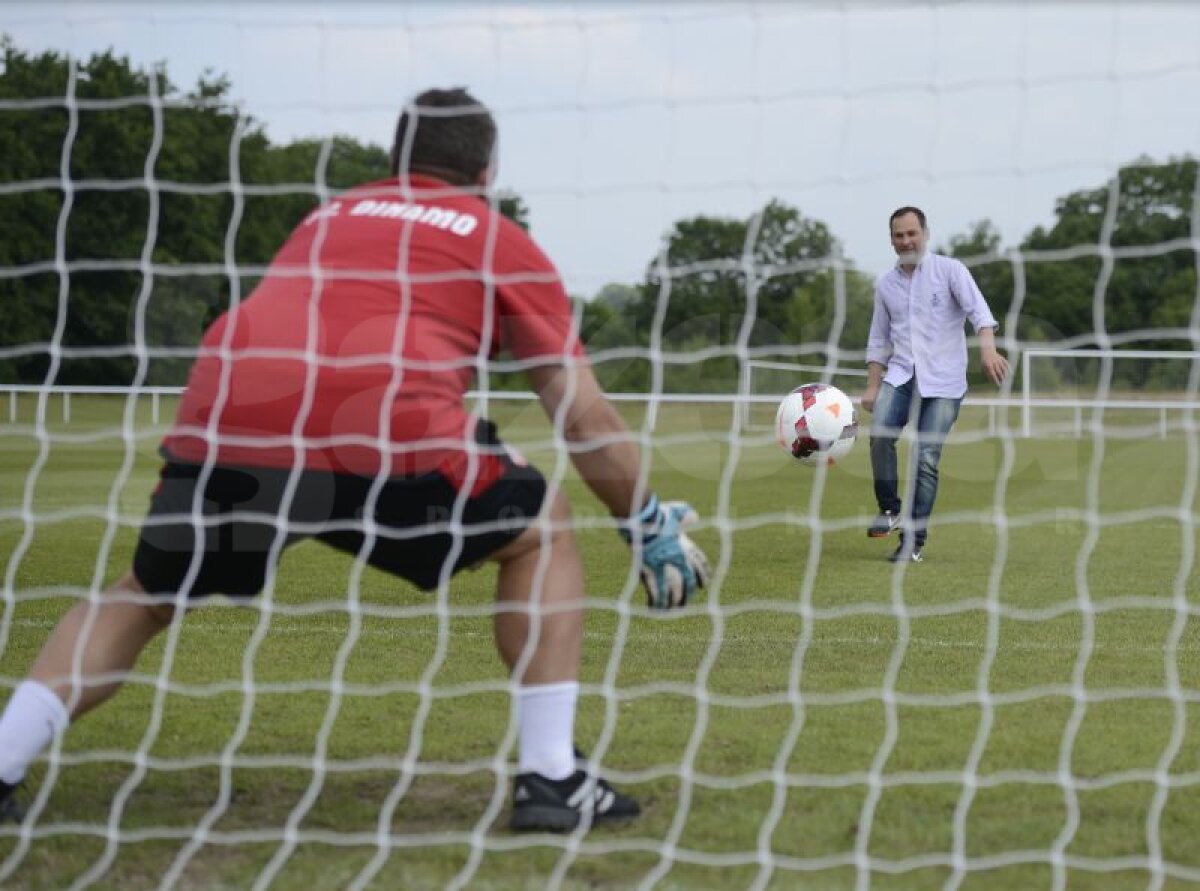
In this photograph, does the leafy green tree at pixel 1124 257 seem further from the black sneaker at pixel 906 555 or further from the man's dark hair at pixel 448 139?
the black sneaker at pixel 906 555

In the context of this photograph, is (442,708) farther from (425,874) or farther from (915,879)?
(915,879)

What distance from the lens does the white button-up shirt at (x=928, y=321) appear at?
830cm

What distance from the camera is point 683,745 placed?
431cm

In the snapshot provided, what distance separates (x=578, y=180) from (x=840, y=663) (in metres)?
2.40

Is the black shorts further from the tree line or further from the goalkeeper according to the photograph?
the tree line

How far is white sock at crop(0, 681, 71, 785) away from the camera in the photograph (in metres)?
3.47

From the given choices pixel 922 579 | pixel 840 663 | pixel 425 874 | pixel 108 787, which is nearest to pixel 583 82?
pixel 425 874

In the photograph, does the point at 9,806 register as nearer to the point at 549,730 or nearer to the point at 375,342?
the point at 549,730

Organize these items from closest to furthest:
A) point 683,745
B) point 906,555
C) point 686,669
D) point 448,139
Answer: point 448,139
point 683,745
point 686,669
point 906,555

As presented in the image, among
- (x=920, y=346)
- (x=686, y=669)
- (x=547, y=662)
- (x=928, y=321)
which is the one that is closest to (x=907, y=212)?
(x=928, y=321)

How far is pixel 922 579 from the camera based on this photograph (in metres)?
8.04

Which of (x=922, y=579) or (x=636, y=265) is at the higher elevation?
(x=636, y=265)

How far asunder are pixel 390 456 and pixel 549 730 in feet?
2.47

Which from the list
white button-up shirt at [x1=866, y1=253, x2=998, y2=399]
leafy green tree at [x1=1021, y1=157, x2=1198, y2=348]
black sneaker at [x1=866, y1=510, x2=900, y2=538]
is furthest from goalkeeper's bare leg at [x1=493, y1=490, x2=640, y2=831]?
black sneaker at [x1=866, y1=510, x2=900, y2=538]
